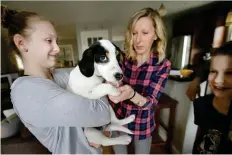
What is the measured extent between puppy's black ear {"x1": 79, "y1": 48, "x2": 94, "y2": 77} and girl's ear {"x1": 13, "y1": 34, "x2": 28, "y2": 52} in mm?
135

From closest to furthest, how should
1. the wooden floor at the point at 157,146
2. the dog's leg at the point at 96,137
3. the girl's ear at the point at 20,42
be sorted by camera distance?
the girl's ear at the point at 20,42
the dog's leg at the point at 96,137
the wooden floor at the point at 157,146

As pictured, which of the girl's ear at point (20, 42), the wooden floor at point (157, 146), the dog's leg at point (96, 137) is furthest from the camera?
the wooden floor at point (157, 146)

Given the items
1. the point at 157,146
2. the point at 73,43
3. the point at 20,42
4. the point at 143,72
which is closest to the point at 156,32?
the point at 143,72

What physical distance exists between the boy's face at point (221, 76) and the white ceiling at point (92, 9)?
8.2 inches

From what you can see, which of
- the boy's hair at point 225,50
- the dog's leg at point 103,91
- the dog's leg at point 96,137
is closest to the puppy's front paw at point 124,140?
the dog's leg at point 96,137

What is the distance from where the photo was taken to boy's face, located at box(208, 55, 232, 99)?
1.13 feet

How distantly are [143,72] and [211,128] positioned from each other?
0.95ft

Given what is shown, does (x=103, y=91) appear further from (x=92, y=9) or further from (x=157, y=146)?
(x=157, y=146)

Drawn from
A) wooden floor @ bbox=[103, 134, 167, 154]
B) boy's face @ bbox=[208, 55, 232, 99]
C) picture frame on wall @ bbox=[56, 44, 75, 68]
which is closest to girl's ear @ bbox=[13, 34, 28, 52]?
picture frame on wall @ bbox=[56, 44, 75, 68]

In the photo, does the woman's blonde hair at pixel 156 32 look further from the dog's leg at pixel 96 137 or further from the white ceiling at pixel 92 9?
the dog's leg at pixel 96 137

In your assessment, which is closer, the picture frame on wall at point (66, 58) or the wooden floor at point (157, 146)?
the picture frame on wall at point (66, 58)

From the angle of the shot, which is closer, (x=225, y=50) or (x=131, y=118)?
(x=225, y=50)

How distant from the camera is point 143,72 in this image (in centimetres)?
47

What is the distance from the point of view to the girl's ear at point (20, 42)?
1.01ft
